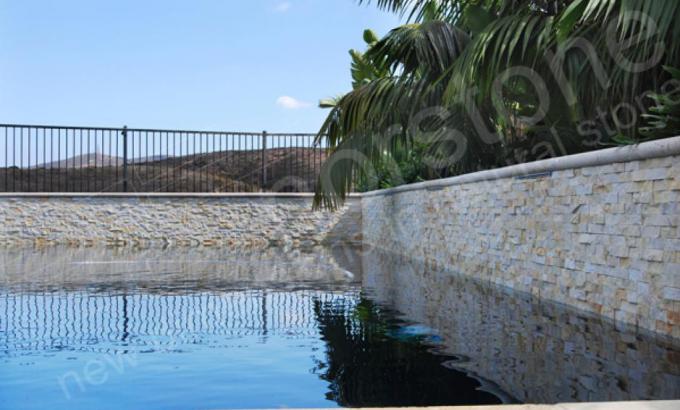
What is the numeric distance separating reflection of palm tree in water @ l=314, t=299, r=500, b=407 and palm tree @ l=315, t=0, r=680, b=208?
2.50m

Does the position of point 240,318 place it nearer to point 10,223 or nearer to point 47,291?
point 47,291

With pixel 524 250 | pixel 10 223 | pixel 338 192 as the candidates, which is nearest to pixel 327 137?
pixel 338 192

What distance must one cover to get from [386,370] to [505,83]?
485cm

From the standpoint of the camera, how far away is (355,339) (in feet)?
15.3

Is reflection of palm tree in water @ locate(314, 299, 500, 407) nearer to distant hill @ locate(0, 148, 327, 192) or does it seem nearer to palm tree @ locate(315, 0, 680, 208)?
palm tree @ locate(315, 0, 680, 208)

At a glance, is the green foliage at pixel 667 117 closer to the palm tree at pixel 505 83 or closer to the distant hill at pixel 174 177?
the palm tree at pixel 505 83

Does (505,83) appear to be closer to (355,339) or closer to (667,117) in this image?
(667,117)

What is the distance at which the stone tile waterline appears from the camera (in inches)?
129

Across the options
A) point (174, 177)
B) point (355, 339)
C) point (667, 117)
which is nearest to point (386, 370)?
point (355, 339)

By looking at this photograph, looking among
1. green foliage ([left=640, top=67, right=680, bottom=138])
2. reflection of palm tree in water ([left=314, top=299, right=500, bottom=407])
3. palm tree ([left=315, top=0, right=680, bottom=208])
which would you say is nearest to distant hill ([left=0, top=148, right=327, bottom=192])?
palm tree ([left=315, top=0, right=680, bottom=208])

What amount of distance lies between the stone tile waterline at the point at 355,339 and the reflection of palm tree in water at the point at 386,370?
1cm

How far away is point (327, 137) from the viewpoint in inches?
436

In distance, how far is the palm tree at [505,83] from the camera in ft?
19.1

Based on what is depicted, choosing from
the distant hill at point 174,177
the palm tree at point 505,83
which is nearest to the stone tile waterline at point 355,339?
the palm tree at point 505,83
